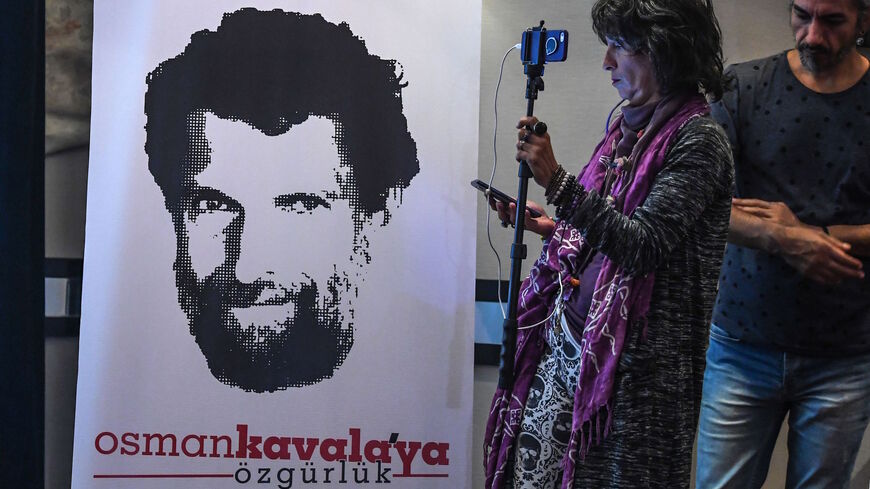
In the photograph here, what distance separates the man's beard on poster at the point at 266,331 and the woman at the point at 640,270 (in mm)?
736

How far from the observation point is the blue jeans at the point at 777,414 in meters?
1.76

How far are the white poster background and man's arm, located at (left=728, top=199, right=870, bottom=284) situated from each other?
70 centimetres

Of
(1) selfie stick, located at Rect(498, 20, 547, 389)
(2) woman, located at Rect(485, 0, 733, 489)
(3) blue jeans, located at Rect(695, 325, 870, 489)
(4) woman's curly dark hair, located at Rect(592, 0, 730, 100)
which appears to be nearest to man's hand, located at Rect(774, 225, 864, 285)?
(3) blue jeans, located at Rect(695, 325, 870, 489)

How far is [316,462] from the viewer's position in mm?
2088

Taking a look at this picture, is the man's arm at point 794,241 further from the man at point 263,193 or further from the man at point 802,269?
the man at point 263,193

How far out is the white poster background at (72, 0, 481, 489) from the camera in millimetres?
2080

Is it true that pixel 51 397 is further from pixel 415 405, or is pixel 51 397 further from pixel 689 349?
pixel 689 349

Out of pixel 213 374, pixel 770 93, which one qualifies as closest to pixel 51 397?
pixel 213 374

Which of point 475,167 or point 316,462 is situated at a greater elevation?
point 475,167

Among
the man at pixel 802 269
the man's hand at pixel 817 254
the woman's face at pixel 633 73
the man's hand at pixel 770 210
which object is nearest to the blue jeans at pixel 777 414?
the man at pixel 802 269

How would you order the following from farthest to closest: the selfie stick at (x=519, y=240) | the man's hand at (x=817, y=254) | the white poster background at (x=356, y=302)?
the white poster background at (x=356, y=302) → the man's hand at (x=817, y=254) → the selfie stick at (x=519, y=240)

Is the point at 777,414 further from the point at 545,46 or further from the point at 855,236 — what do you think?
the point at 545,46

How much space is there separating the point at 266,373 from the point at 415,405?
40 centimetres

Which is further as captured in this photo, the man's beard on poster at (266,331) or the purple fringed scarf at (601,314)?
the man's beard on poster at (266,331)
